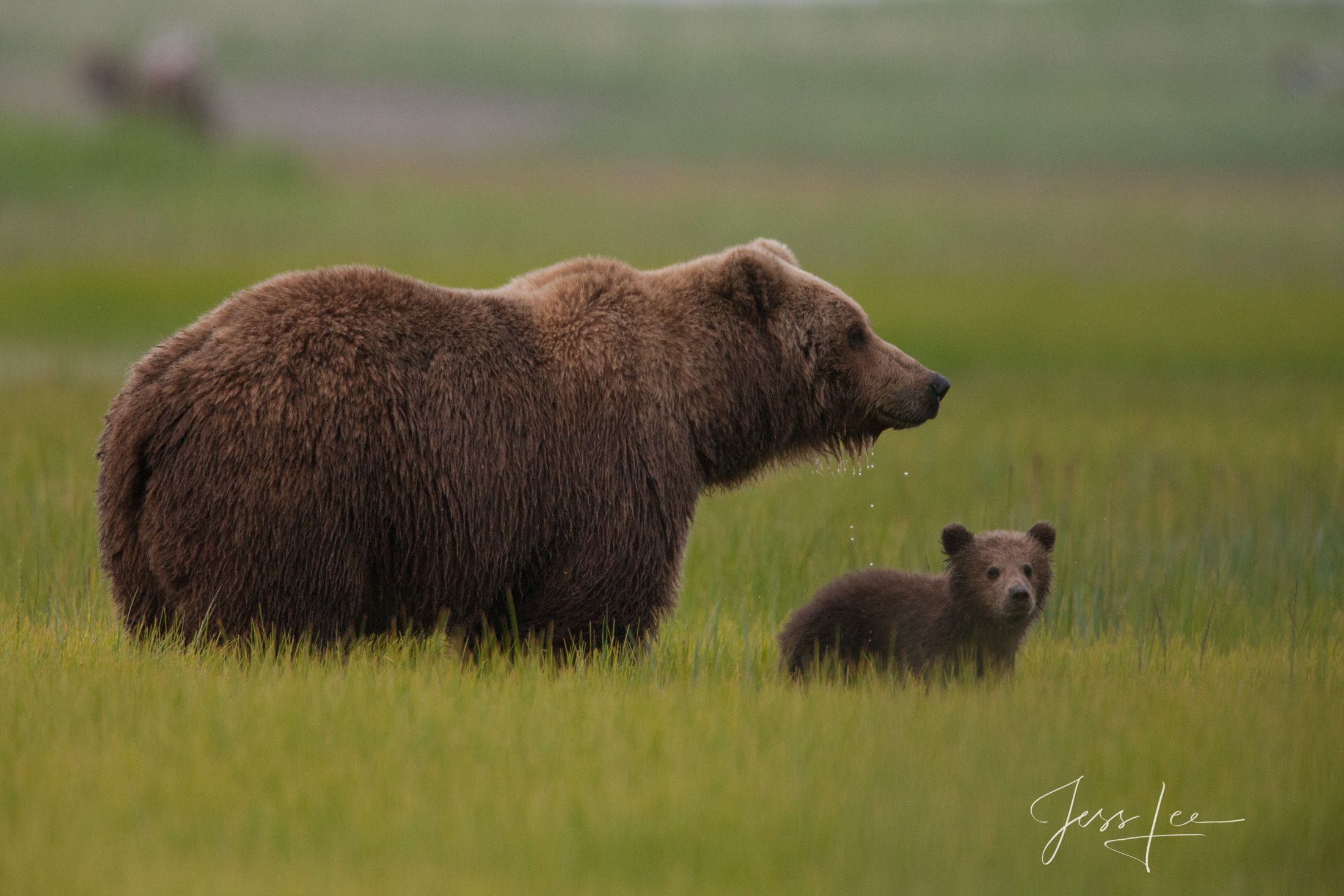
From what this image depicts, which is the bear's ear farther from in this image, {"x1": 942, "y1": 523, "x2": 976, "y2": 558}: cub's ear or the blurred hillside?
the blurred hillside

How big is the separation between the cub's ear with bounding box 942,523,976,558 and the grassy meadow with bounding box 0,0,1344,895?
0.58m

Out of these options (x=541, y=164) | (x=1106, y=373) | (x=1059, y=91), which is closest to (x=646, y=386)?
(x=1106, y=373)

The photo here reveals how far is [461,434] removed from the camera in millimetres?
5430

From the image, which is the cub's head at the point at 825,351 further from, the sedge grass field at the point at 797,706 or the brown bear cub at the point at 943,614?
the brown bear cub at the point at 943,614

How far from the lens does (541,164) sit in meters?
38.7

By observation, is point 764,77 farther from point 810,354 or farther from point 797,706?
point 797,706

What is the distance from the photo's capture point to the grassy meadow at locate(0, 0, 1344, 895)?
3879 millimetres

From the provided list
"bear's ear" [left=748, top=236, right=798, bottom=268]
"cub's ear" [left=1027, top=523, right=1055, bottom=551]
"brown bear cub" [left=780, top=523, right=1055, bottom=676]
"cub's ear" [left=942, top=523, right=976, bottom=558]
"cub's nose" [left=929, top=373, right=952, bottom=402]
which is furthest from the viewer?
"bear's ear" [left=748, top=236, right=798, bottom=268]

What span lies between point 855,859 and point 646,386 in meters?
2.44

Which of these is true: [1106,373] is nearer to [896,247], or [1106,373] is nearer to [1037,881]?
[896,247]
